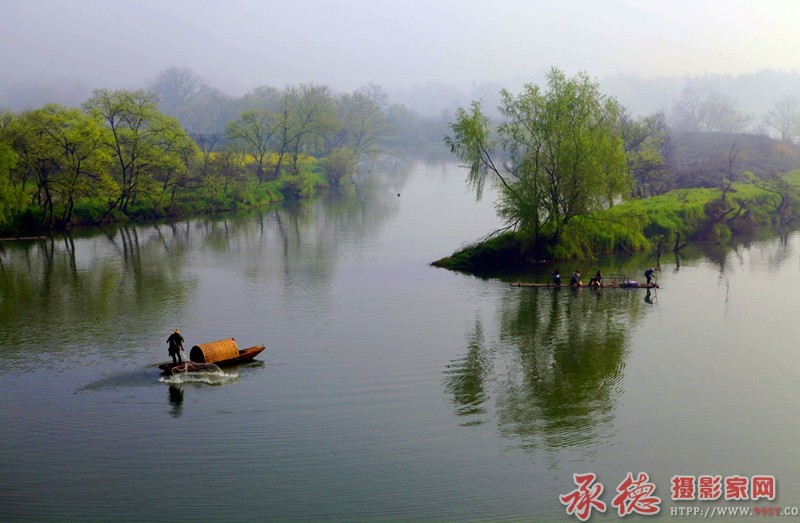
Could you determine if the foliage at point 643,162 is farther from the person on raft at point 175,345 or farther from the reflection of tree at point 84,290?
the person on raft at point 175,345

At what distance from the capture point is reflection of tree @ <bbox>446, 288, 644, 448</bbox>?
96.6 feet

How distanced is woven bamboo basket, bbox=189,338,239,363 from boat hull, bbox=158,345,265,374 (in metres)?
0.21

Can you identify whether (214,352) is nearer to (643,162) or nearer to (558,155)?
Result: (558,155)

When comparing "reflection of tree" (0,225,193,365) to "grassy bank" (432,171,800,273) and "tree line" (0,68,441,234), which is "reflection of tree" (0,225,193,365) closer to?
"tree line" (0,68,441,234)

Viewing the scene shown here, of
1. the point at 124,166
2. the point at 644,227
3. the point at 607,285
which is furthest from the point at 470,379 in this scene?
the point at 124,166

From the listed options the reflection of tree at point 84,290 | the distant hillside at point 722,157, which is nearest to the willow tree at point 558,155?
the reflection of tree at point 84,290

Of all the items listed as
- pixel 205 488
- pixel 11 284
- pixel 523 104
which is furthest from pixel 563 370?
pixel 11 284

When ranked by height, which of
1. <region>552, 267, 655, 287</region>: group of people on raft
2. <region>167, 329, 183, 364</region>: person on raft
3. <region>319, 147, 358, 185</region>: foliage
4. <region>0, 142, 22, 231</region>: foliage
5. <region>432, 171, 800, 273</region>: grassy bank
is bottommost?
<region>167, 329, 183, 364</region>: person on raft

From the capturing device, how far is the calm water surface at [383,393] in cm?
2445

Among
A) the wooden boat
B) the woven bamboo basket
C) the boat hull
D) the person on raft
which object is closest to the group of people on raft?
the wooden boat

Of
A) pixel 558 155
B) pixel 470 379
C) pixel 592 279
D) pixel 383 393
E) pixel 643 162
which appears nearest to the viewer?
pixel 383 393

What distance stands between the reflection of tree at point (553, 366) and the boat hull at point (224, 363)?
31.7ft

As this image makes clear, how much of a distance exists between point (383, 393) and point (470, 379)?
4.52 meters

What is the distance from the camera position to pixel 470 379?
113 feet
